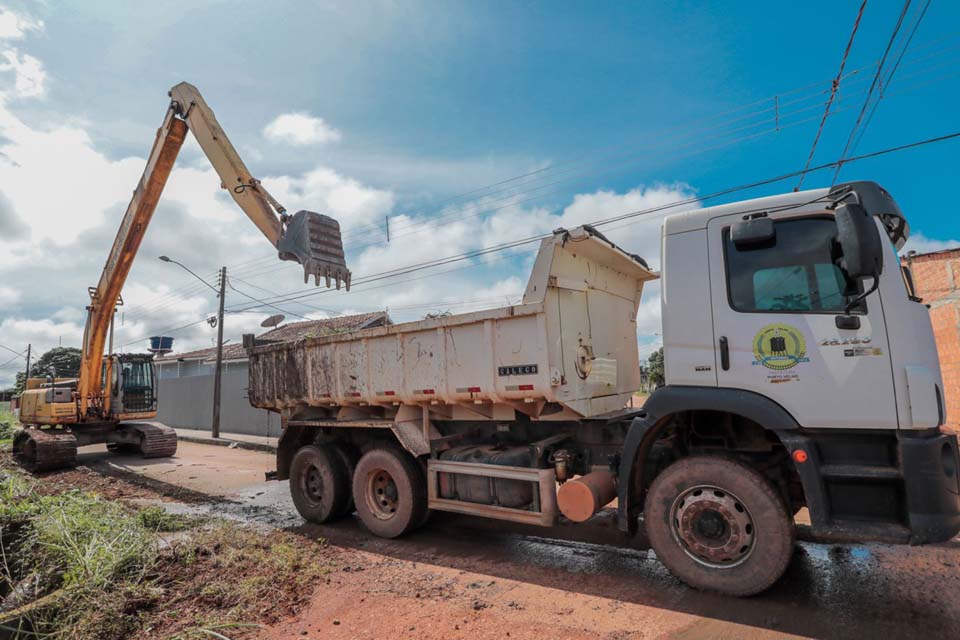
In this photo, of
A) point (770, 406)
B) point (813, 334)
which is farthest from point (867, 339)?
point (770, 406)

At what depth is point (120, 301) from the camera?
41.2 ft

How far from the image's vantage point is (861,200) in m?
3.84

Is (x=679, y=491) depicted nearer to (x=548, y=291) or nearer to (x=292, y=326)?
(x=548, y=291)

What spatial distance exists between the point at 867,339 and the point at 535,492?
2907mm

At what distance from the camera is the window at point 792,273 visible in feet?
12.8

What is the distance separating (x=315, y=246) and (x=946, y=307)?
10.5 m

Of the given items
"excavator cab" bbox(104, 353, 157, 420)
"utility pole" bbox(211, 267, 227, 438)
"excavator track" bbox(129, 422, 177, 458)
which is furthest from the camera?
"utility pole" bbox(211, 267, 227, 438)

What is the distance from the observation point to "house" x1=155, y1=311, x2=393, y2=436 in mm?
20312

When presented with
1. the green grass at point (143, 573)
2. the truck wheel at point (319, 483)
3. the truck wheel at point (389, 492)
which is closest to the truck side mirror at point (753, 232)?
the truck wheel at point (389, 492)

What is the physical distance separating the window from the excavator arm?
18.4ft

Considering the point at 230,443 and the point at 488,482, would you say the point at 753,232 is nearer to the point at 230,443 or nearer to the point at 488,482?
the point at 488,482

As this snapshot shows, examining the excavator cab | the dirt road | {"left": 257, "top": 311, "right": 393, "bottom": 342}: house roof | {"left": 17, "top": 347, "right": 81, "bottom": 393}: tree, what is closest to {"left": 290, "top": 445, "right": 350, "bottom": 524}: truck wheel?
the dirt road

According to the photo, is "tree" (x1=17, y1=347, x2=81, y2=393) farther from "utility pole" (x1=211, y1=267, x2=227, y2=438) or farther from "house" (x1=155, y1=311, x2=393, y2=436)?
"utility pole" (x1=211, y1=267, x2=227, y2=438)

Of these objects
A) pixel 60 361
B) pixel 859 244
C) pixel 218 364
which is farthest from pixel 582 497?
pixel 60 361
